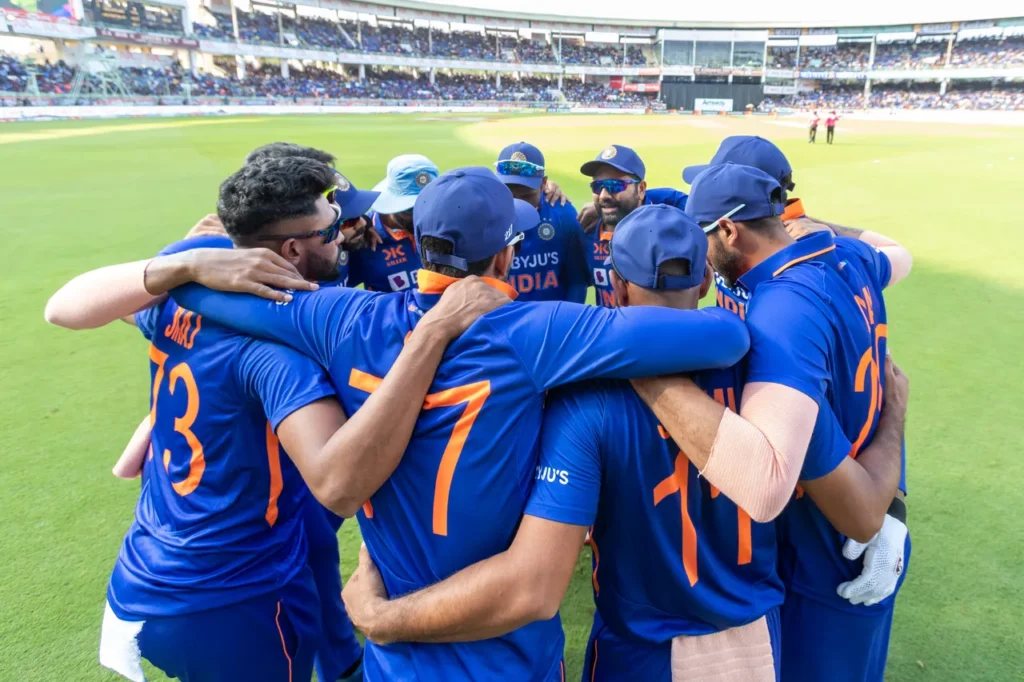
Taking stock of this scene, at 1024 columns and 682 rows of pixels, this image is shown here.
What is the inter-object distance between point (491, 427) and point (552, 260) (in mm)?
3742

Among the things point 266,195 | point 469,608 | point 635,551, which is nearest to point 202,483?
point 266,195

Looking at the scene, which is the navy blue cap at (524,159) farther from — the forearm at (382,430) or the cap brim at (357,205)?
the forearm at (382,430)

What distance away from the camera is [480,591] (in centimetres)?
185

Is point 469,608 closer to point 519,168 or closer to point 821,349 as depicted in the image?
point 821,349

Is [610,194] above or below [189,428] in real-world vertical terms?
above

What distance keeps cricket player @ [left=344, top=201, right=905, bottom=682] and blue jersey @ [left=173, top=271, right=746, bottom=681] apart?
87 mm

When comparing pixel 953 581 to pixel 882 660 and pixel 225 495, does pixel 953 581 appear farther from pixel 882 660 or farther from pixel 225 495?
pixel 225 495

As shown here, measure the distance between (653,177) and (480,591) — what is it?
1815cm

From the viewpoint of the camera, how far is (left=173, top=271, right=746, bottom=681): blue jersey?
6.28 ft

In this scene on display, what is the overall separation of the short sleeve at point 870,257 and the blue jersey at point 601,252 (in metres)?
2.30

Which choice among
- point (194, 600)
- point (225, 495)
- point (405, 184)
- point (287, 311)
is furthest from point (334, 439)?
point (405, 184)

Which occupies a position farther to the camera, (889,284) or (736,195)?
(889,284)

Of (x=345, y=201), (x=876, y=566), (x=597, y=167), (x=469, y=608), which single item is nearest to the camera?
(x=469, y=608)

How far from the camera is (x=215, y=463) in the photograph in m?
2.48
